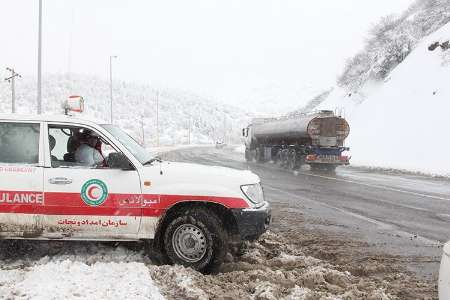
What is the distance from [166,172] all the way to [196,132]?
11982 centimetres

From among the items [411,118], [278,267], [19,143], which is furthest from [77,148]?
[411,118]

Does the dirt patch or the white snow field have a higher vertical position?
the white snow field

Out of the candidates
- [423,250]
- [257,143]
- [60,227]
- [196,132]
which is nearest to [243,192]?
[60,227]

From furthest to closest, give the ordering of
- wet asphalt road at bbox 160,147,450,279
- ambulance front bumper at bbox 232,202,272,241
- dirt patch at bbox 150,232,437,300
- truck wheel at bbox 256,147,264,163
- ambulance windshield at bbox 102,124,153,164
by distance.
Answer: truck wheel at bbox 256,147,264,163 → wet asphalt road at bbox 160,147,450,279 → ambulance windshield at bbox 102,124,153,164 → ambulance front bumper at bbox 232,202,272,241 → dirt patch at bbox 150,232,437,300

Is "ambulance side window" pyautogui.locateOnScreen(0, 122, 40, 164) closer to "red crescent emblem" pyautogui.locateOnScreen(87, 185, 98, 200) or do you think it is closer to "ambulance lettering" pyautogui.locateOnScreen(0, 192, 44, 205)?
"ambulance lettering" pyautogui.locateOnScreen(0, 192, 44, 205)

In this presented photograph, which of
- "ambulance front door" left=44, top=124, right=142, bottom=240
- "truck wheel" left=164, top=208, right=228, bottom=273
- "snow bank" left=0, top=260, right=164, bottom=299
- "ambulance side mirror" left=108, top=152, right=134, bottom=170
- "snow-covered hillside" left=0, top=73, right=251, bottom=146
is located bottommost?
"snow bank" left=0, top=260, right=164, bottom=299

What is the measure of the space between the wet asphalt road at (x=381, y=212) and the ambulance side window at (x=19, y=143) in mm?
4676

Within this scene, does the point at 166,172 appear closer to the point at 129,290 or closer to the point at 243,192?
the point at 243,192

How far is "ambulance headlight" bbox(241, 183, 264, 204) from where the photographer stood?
6.05 m

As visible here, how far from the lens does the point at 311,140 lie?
77.6ft

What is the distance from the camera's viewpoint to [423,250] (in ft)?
24.6

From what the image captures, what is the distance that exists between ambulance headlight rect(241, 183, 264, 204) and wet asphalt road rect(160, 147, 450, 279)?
221 cm

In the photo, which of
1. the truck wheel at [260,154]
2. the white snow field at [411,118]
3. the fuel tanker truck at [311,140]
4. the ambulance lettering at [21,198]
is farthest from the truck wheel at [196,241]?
the truck wheel at [260,154]

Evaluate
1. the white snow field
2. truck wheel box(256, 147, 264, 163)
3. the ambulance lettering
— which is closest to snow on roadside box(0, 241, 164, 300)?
the ambulance lettering
